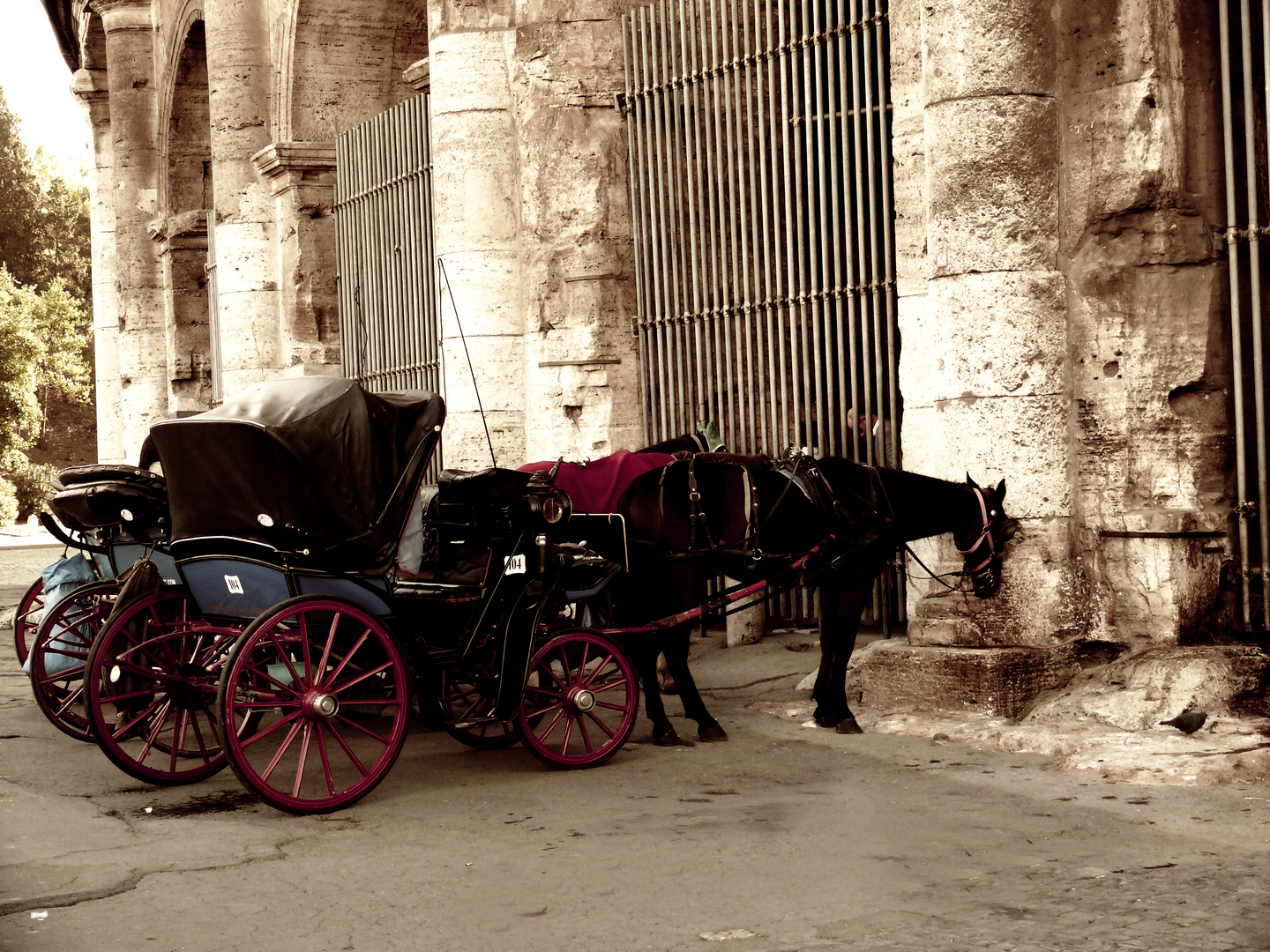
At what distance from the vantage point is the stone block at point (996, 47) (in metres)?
7.21

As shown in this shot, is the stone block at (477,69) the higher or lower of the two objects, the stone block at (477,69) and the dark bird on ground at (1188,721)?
the higher

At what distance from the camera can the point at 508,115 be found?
11.0 metres

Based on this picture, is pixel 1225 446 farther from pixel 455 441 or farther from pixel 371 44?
pixel 371 44

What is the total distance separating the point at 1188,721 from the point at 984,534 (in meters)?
1.23

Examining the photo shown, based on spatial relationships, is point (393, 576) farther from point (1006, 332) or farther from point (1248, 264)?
point (1248, 264)

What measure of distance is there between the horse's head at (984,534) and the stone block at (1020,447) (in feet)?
0.37

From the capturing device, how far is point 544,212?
1052 centimetres

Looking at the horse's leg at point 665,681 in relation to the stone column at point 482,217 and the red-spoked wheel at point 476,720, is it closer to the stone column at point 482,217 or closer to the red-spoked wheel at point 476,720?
the red-spoked wheel at point 476,720

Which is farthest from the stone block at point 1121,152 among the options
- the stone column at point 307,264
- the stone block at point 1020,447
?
the stone column at point 307,264

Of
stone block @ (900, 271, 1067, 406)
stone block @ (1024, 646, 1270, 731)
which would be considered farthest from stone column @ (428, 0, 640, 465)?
stone block @ (1024, 646, 1270, 731)

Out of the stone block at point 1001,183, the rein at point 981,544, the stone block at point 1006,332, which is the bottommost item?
the rein at point 981,544

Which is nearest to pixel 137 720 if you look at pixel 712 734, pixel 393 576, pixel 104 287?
pixel 393 576

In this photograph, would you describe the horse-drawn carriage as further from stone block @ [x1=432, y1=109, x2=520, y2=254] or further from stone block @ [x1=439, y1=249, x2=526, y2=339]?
stone block @ [x1=432, y1=109, x2=520, y2=254]

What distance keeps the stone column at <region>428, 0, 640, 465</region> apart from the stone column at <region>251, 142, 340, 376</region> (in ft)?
13.9
